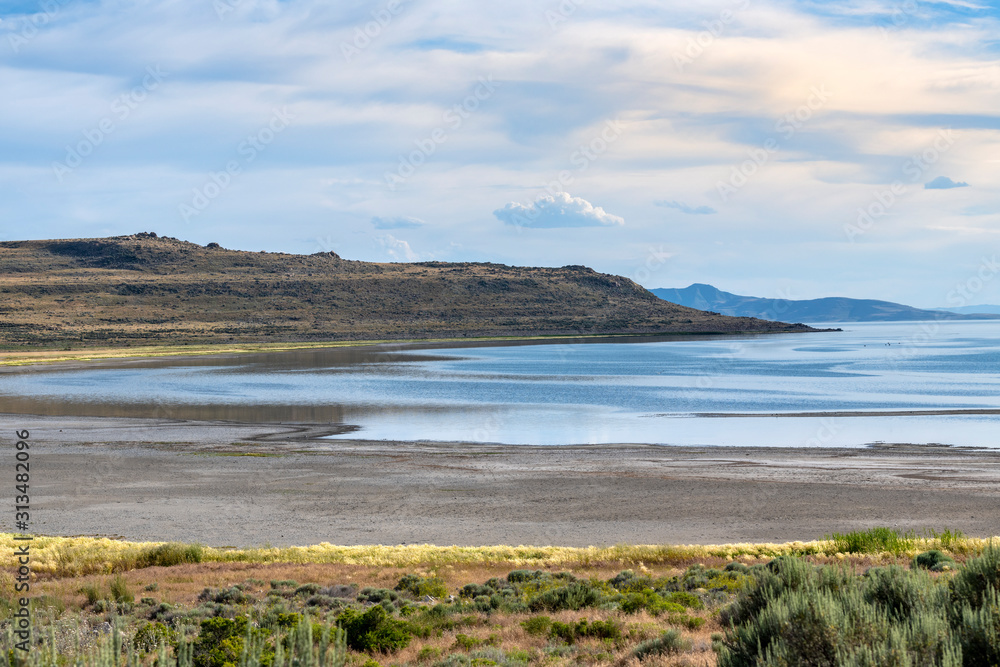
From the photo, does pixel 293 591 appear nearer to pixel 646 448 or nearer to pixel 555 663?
pixel 555 663

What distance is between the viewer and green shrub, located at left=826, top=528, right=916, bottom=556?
1475 cm

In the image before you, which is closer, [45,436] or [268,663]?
[268,663]

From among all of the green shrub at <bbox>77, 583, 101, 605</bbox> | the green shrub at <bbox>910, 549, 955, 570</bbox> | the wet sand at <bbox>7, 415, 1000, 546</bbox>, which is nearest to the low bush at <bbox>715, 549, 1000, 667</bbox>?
the green shrub at <bbox>910, 549, 955, 570</bbox>

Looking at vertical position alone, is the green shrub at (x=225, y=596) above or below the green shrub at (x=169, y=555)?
above

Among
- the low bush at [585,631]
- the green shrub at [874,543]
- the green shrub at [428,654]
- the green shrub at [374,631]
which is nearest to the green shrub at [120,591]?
the green shrub at [374,631]

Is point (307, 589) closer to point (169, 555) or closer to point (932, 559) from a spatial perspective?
point (169, 555)

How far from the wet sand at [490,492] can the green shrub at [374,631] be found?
26.1 ft

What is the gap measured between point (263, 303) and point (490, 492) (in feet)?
461

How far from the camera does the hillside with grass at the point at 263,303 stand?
5148 inches

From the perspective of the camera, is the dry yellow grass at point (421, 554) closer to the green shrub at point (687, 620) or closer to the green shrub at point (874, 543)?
the green shrub at point (874, 543)

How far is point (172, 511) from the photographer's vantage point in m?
20.7

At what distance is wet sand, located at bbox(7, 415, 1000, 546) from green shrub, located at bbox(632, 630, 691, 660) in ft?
30.5

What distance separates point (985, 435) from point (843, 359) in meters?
63.3

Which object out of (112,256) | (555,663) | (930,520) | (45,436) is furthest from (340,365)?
(112,256)
